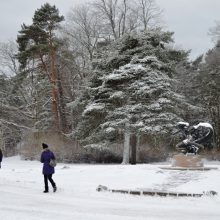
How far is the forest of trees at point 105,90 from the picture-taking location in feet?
108

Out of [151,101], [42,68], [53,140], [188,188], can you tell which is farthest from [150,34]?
[188,188]

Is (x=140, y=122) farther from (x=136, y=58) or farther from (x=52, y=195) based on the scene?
(x=52, y=195)

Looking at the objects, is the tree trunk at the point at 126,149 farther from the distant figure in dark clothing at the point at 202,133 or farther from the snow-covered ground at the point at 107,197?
the snow-covered ground at the point at 107,197

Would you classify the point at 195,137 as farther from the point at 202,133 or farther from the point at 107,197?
the point at 107,197

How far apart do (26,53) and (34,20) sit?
327cm

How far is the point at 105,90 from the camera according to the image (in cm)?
3412

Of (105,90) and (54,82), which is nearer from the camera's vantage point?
(105,90)

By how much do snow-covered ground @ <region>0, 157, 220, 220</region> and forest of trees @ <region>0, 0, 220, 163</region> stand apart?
19.7 ft

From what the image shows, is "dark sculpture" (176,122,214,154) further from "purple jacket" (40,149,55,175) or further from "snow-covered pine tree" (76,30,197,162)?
"snow-covered pine tree" (76,30,197,162)

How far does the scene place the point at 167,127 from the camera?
32.2 metres

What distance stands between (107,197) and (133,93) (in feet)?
60.6

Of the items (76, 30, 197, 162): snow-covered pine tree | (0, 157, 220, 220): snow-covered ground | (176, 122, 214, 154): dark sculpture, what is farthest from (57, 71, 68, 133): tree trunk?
(176, 122, 214, 154): dark sculpture

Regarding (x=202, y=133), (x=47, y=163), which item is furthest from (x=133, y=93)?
(x=47, y=163)

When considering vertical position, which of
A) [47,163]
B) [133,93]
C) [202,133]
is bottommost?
[47,163]
